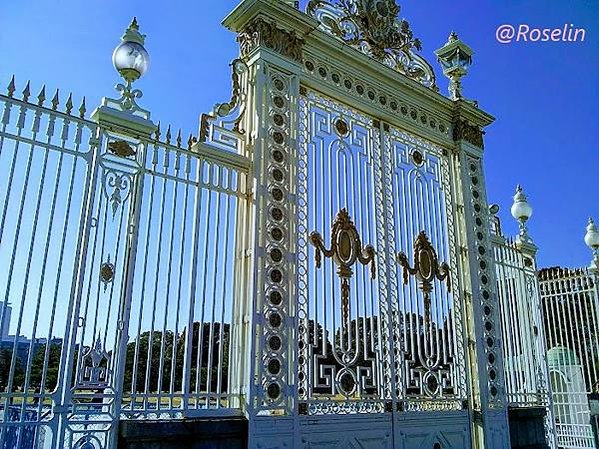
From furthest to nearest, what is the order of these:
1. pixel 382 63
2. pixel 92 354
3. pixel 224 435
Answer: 1. pixel 382 63
2. pixel 224 435
3. pixel 92 354

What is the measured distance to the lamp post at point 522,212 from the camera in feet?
28.5

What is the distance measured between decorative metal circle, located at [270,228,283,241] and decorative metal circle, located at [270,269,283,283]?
1.00 feet

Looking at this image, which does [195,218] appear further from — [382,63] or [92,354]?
[382,63]

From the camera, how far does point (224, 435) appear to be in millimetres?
4402

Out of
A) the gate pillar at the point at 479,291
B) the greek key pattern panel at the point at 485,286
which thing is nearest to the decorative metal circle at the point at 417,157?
the gate pillar at the point at 479,291

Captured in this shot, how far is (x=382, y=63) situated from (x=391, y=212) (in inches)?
72.4

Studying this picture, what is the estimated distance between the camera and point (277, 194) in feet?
17.3

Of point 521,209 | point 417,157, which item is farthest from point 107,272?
point 521,209

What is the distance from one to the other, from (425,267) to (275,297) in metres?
2.45

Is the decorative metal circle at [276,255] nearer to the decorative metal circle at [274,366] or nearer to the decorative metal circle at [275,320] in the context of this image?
the decorative metal circle at [275,320]

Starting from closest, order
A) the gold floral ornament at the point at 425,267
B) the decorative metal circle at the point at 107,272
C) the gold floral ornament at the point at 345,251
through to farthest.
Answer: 1. the decorative metal circle at the point at 107,272
2. the gold floral ornament at the point at 345,251
3. the gold floral ornament at the point at 425,267

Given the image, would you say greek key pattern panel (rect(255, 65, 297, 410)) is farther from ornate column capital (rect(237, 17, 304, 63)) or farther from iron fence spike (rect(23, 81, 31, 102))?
iron fence spike (rect(23, 81, 31, 102))

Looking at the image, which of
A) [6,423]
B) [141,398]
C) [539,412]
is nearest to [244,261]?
[141,398]

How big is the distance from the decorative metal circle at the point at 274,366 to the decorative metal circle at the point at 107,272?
4.99 ft
